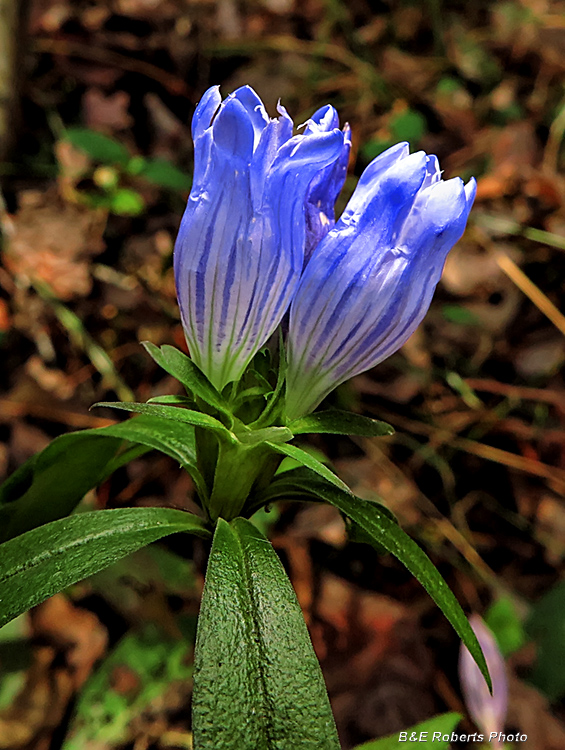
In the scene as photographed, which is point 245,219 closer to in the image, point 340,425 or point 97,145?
point 340,425

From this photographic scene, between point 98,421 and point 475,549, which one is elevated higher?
point 98,421

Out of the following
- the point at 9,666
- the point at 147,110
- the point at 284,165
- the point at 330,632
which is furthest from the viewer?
the point at 147,110

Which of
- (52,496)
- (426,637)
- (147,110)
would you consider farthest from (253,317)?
(147,110)

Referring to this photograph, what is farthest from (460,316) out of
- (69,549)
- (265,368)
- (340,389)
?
(69,549)

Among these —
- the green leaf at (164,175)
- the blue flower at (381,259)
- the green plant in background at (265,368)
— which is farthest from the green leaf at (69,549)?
the green leaf at (164,175)

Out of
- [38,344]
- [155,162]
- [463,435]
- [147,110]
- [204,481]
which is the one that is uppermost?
[147,110]

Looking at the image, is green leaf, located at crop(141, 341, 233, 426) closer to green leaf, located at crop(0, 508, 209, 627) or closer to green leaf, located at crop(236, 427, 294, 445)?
green leaf, located at crop(236, 427, 294, 445)

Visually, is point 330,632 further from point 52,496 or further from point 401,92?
point 401,92
